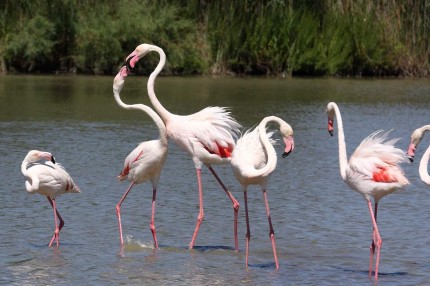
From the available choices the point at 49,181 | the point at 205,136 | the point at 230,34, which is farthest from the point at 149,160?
the point at 230,34

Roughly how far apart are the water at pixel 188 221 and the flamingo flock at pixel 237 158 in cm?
19

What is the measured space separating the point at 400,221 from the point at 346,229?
58 centimetres

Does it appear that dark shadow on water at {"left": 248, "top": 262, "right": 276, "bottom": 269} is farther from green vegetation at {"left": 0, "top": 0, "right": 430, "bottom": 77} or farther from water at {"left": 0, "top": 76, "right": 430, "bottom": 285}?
green vegetation at {"left": 0, "top": 0, "right": 430, "bottom": 77}

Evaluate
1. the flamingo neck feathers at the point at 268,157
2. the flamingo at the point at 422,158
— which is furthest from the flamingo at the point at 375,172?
the flamingo neck feathers at the point at 268,157

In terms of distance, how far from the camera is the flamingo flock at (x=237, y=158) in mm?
6699

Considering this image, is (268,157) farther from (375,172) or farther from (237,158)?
(375,172)

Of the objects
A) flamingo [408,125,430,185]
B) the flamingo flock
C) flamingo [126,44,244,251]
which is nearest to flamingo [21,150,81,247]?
the flamingo flock

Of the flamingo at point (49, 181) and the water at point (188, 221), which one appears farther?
the flamingo at point (49, 181)

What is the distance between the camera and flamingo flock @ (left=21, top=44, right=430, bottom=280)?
6699mm

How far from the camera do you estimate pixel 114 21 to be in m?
25.6

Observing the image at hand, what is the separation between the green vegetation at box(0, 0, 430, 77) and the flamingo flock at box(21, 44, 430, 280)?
58.7 feet

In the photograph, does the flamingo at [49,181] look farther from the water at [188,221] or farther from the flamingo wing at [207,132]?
the flamingo wing at [207,132]

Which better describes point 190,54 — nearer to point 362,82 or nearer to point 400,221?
point 362,82

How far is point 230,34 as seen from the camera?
2583cm
